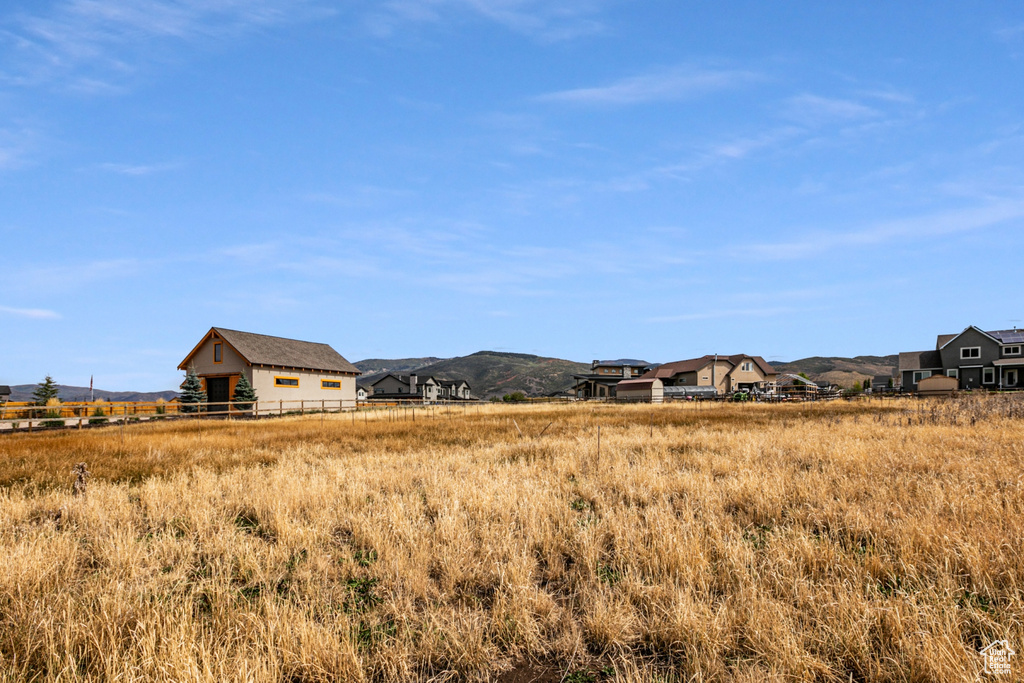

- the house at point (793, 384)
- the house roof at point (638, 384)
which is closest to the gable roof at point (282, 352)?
the house roof at point (638, 384)

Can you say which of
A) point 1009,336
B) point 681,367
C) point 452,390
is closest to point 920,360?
point 1009,336

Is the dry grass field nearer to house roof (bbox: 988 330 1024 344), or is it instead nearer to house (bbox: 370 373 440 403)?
house roof (bbox: 988 330 1024 344)

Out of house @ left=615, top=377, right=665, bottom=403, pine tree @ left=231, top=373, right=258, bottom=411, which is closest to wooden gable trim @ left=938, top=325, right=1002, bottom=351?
house @ left=615, top=377, right=665, bottom=403

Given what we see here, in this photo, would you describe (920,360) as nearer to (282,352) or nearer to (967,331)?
(967,331)

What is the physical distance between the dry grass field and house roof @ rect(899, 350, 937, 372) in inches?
3011

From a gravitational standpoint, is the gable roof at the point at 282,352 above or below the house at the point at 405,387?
above

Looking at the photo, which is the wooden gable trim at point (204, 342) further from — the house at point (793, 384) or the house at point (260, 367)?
the house at point (793, 384)

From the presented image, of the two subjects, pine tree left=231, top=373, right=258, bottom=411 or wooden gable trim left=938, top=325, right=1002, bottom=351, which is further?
wooden gable trim left=938, top=325, right=1002, bottom=351

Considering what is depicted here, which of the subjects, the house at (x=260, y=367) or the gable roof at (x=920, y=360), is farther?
the gable roof at (x=920, y=360)

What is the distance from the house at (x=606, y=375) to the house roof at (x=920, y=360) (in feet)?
143

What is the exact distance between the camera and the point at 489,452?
1455 cm

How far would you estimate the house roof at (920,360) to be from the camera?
7310 centimetres

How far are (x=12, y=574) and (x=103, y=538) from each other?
140 cm

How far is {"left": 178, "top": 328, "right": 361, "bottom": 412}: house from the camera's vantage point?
49000 millimetres
